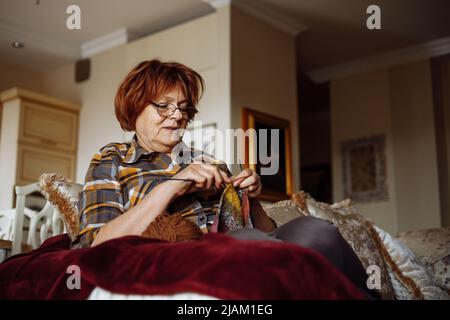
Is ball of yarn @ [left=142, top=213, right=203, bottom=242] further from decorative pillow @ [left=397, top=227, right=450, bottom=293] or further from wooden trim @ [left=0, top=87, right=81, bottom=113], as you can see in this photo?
wooden trim @ [left=0, top=87, right=81, bottom=113]

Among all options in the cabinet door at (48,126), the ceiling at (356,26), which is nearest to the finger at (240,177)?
the ceiling at (356,26)

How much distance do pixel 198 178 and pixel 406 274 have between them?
3.50 ft

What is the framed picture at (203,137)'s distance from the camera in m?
4.02

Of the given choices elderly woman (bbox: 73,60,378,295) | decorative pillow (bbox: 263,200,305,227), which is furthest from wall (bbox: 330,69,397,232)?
elderly woman (bbox: 73,60,378,295)

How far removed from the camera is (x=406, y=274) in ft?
6.63

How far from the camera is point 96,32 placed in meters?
4.87

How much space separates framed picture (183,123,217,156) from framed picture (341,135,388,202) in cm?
200

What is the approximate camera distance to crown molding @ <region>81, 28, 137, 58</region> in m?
4.84

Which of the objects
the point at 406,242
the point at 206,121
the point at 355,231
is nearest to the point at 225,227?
the point at 355,231

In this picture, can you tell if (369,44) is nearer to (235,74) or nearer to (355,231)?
(235,74)

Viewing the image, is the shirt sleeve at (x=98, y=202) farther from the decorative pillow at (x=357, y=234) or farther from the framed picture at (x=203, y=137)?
the framed picture at (x=203, y=137)

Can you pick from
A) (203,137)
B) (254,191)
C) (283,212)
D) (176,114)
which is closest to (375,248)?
(283,212)
